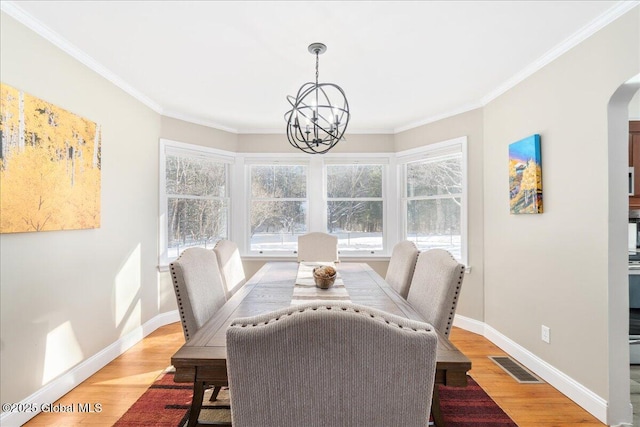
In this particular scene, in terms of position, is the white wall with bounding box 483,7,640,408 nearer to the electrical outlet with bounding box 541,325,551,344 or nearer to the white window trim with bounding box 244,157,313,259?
the electrical outlet with bounding box 541,325,551,344

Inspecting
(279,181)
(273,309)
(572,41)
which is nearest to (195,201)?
(279,181)

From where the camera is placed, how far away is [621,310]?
2.06 meters

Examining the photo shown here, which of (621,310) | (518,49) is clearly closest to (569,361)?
(621,310)

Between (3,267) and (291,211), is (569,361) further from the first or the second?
(3,267)

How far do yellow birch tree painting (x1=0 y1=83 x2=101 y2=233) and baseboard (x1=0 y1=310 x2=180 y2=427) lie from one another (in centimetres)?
105

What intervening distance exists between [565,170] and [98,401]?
365 centimetres

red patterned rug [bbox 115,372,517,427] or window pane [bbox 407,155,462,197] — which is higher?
window pane [bbox 407,155,462,197]

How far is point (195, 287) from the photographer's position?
1854mm

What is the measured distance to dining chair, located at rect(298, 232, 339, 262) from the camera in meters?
3.75

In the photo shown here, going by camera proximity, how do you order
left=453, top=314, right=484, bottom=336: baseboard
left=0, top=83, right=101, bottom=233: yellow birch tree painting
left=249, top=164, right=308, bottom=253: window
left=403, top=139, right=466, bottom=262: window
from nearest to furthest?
left=0, top=83, right=101, bottom=233: yellow birch tree painting
left=453, top=314, right=484, bottom=336: baseboard
left=403, top=139, right=466, bottom=262: window
left=249, top=164, right=308, bottom=253: window

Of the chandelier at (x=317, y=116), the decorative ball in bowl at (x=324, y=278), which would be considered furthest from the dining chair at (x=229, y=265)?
the chandelier at (x=317, y=116)

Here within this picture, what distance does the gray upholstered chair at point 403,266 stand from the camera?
2.41 metres

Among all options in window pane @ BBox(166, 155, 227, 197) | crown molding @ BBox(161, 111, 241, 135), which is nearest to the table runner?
window pane @ BBox(166, 155, 227, 197)

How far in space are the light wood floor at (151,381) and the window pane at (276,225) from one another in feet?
5.69
